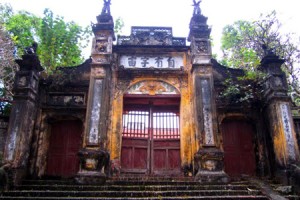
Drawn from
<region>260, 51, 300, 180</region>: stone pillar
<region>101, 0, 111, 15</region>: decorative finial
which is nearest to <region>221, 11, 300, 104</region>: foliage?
<region>260, 51, 300, 180</region>: stone pillar

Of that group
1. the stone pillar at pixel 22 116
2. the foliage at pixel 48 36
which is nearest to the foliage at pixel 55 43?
the foliage at pixel 48 36

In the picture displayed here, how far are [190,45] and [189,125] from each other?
2.98 meters

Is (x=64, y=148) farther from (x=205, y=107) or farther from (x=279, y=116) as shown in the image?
(x=279, y=116)

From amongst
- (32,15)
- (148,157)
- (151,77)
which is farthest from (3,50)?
(148,157)

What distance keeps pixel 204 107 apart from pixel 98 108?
340cm

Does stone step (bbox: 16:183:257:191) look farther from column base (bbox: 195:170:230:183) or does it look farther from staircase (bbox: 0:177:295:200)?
column base (bbox: 195:170:230:183)

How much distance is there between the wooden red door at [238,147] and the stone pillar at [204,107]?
1.53 meters

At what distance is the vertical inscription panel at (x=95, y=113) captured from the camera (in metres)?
8.23

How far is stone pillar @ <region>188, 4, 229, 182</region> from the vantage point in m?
7.85

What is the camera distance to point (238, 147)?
9555 millimetres

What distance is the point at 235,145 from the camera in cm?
958

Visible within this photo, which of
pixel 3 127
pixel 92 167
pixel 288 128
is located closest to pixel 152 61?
pixel 92 167

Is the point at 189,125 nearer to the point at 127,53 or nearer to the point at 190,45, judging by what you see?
the point at 190,45

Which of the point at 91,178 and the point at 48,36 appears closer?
the point at 91,178
